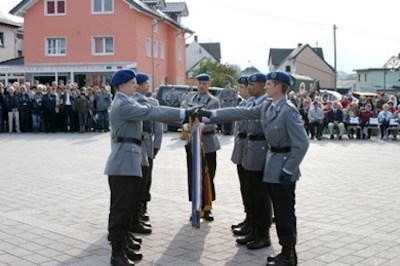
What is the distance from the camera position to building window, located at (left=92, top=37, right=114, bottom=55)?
142ft

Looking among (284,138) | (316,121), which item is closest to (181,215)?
(284,138)

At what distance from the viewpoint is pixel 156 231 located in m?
7.54

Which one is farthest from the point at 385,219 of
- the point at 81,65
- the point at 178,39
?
the point at 178,39

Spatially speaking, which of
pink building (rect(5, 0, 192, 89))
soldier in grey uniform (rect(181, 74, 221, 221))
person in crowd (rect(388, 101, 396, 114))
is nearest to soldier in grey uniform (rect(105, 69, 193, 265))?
soldier in grey uniform (rect(181, 74, 221, 221))

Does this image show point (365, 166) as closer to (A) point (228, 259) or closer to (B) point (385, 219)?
(B) point (385, 219)

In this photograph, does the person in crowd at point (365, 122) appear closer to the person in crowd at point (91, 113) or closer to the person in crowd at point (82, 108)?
the person in crowd at point (91, 113)

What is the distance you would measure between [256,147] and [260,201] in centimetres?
66

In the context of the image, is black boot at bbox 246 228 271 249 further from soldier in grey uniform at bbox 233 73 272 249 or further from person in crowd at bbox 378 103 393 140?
person in crowd at bbox 378 103 393 140

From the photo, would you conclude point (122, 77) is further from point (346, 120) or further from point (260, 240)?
point (346, 120)

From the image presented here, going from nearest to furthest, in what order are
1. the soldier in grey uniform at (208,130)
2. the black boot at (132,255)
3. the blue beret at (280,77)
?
the blue beret at (280,77) → the black boot at (132,255) → the soldier in grey uniform at (208,130)

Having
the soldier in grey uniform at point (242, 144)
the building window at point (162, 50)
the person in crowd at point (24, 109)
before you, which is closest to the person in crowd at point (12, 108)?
the person in crowd at point (24, 109)

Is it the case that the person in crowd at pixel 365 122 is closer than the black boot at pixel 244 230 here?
No

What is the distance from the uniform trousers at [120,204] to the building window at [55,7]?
39993 mm

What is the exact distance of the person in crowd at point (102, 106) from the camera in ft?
76.0
